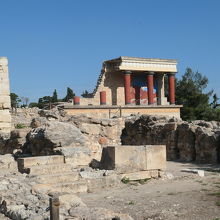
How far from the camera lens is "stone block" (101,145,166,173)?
9.85 m

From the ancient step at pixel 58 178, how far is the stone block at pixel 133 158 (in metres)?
1.22

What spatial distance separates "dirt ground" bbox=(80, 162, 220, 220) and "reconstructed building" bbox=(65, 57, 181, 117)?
2220 cm

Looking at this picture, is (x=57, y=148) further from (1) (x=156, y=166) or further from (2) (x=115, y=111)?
(2) (x=115, y=111)

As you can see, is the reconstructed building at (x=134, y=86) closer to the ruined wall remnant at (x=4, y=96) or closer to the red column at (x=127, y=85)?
the red column at (x=127, y=85)

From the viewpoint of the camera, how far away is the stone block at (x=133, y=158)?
32.3 ft

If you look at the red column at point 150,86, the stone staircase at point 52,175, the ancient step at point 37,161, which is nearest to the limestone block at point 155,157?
the stone staircase at point 52,175

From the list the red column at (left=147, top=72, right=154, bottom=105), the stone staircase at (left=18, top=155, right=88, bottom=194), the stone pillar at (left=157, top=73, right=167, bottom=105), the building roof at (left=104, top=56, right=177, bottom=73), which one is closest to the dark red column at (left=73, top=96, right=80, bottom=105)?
the building roof at (left=104, top=56, right=177, bottom=73)

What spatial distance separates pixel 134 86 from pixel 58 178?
2966 cm

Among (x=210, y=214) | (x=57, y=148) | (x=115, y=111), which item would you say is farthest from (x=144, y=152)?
(x=115, y=111)

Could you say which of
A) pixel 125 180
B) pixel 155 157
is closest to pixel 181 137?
pixel 155 157

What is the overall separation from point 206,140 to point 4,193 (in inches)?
339

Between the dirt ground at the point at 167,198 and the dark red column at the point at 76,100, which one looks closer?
the dirt ground at the point at 167,198

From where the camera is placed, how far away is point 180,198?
7.64 meters

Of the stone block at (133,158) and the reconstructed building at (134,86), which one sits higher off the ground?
the reconstructed building at (134,86)
